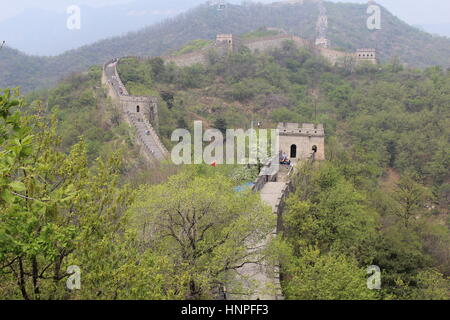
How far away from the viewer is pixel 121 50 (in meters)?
120

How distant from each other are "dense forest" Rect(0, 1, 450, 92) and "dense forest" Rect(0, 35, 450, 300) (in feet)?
195

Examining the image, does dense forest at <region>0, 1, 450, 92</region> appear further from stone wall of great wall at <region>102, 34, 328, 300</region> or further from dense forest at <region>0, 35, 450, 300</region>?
dense forest at <region>0, 35, 450, 300</region>

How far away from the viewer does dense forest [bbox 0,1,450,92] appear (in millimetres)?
104506

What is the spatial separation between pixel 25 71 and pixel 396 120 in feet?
248

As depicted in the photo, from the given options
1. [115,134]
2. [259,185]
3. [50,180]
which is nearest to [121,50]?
[115,134]

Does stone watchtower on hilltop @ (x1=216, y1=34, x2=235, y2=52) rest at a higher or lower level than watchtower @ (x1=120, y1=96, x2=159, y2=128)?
higher

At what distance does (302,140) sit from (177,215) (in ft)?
58.9

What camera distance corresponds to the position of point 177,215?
13203 millimetres

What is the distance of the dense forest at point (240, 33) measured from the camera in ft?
343

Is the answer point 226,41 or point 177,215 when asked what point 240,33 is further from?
point 177,215

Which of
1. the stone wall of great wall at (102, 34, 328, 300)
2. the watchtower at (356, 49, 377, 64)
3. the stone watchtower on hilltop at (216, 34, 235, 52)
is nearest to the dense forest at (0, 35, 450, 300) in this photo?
the stone wall of great wall at (102, 34, 328, 300)

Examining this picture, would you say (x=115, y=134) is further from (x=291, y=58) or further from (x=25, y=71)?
(x=25, y=71)

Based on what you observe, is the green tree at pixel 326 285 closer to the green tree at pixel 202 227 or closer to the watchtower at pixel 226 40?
the green tree at pixel 202 227

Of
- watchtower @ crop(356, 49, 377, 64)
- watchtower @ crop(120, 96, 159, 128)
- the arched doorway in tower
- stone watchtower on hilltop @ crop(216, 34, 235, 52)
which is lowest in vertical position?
the arched doorway in tower
